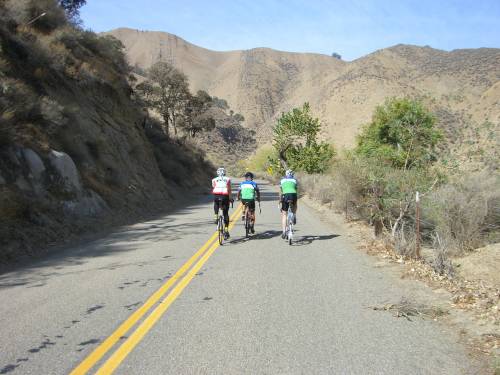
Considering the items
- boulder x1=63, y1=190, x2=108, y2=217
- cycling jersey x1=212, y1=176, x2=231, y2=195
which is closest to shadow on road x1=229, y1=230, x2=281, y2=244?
cycling jersey x1=212, y1=176, x2=231, y2=195

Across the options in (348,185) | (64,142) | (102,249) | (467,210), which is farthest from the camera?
(64,142)

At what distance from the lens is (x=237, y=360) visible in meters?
4.68

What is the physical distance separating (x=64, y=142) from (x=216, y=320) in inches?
584

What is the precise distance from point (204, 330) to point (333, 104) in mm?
94557

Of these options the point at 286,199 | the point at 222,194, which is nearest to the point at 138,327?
the point at 222,194

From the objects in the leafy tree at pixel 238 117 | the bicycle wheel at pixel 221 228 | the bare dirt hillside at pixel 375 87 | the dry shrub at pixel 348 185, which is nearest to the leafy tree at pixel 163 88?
the bare dirt hillside at pixel 375 87

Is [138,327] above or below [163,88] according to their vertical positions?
below

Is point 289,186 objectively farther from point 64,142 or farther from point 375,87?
point 375,87

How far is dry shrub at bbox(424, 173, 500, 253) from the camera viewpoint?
12148 mm

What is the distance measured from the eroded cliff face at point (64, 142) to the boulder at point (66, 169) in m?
0.04

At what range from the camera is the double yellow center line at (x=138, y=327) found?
4562 mm

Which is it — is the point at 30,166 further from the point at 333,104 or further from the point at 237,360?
the point at 333,104

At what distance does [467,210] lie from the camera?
12.4m

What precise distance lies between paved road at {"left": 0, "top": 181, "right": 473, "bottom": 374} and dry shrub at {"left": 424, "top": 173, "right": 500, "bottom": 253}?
321 centimetres
